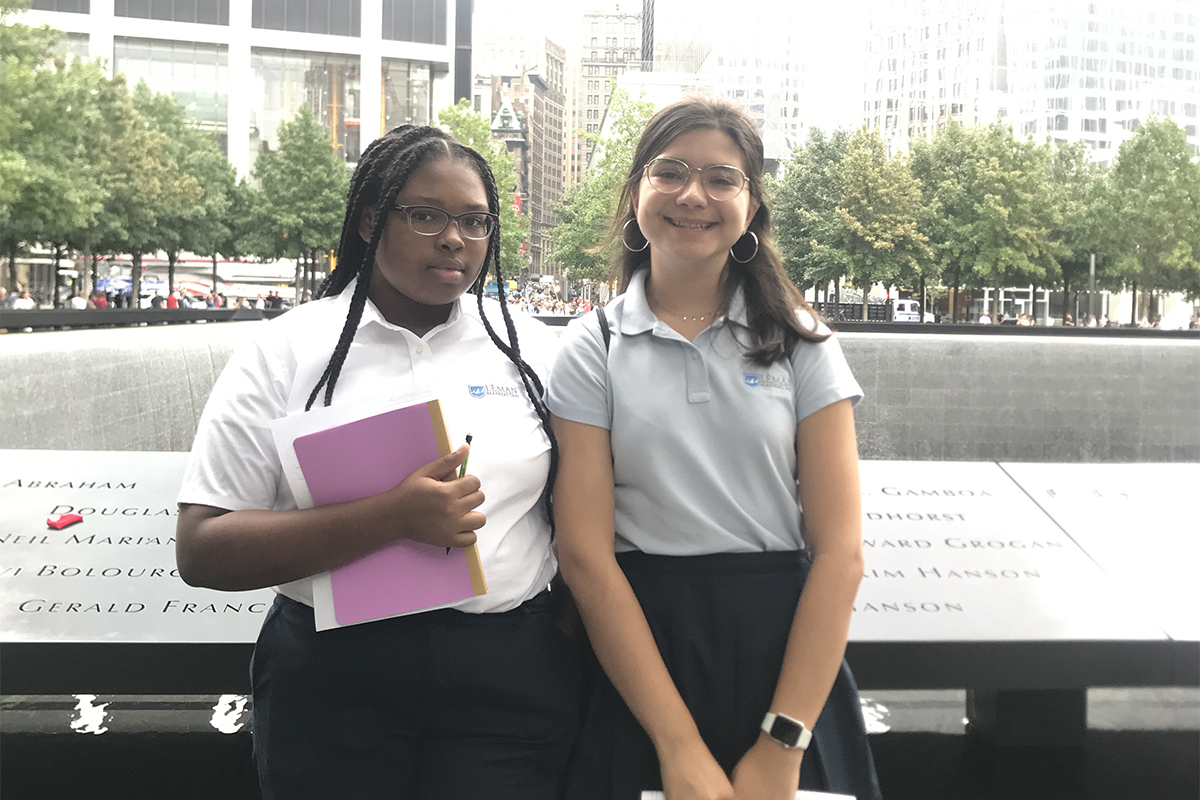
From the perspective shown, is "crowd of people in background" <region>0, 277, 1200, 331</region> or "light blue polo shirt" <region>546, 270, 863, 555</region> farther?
"crowd of people in background" <region>0, 277, 1200, 331</region>

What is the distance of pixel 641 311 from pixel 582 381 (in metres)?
0.17

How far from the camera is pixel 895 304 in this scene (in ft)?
129

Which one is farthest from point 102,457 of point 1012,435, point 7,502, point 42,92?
point 42,92

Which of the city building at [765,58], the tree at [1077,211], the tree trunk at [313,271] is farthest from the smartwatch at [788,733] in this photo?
the city building at [765,58]

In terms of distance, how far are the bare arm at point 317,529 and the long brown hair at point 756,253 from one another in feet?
1.73

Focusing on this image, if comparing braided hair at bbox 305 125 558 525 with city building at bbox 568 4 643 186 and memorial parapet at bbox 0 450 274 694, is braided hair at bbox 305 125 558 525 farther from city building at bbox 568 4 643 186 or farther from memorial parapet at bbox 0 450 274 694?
city building at bbox 568 4 643 186

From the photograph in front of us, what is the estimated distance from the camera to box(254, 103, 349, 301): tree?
33.0 metres

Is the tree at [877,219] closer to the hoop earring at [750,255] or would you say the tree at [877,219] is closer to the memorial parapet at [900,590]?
the memorial parapet at [900,590]

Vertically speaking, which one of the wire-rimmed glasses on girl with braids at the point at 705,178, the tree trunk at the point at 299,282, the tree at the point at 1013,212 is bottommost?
the wire-rimmed glasses on girl with braids at the point at 705,178

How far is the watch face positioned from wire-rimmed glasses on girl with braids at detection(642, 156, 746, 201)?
85 cm

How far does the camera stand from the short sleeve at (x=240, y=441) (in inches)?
58.0

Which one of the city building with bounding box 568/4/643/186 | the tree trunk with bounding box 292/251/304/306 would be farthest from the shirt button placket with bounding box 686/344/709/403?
the city building with bounding box 568/4/643/186

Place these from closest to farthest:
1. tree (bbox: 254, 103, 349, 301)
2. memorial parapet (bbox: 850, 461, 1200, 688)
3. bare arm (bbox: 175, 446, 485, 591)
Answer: bare arm (bbox: 175, 446, 485, 591), memorial parapet (bbox: 850, 461, 1200, 688), tree (bbox: 254, 103, 349, 301)

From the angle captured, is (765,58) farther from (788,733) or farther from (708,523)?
(788,733)
